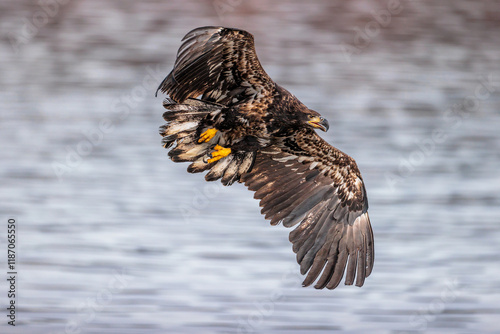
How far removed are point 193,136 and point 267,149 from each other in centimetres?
66

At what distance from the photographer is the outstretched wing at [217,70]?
16.1 feet

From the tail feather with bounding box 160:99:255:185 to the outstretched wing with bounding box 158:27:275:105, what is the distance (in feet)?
0.27

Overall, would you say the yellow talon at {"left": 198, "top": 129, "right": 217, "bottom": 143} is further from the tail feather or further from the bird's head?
the bird's head

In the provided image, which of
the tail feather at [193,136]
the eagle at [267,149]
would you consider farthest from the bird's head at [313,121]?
the tail feather at [193,136]

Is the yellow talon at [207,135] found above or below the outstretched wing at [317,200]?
above

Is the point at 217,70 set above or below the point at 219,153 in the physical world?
above

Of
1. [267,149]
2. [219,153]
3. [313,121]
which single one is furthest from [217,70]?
[267,149]

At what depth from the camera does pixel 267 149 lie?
5.62 metres

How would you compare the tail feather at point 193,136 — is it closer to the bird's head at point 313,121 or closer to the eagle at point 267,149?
the eagle at point 267,149

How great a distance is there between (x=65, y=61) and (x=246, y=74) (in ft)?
20.6

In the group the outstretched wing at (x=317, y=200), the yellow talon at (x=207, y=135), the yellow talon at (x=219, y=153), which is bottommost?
the outstretched wing at (x=317, y=200)

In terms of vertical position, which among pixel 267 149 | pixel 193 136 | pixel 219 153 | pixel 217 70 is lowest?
pixel 267 149

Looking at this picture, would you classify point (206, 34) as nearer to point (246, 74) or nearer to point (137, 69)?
point (246, 74)

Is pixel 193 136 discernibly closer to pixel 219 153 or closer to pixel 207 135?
pixel 207 135
